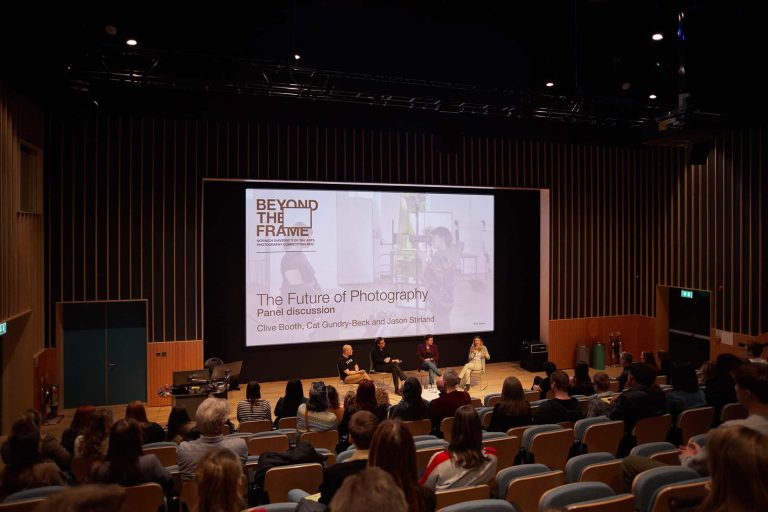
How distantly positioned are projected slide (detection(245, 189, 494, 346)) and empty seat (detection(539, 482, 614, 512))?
8.03 metres

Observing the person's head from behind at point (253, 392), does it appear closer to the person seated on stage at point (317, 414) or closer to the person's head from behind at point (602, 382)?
the person seated on stage at point (317, 414)

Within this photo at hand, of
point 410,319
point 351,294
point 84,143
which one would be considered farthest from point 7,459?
point 410,319

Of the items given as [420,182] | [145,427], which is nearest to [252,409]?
[145,427]

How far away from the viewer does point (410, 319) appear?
452 inches

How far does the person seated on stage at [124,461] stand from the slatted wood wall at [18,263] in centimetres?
421

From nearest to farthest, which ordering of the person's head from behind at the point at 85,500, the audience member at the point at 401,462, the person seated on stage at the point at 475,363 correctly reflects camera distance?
the person's head from behind at the point at 85,500
the audience member at the point at 401,462
the person seated on stage at the point at 475,363

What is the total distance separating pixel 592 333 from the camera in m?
12.6

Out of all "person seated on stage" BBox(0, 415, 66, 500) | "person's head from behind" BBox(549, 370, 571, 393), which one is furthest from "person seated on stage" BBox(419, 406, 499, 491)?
"person seated on stage" BBox(0, 415, 66, 500)

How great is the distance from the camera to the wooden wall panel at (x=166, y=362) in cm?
960

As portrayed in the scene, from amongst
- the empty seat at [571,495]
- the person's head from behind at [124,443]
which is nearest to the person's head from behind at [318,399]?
the person's head from behind at [124,443]

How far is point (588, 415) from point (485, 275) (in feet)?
21.7

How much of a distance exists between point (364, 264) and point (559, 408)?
6.16 m

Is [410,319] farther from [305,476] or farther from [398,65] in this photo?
[305,476]

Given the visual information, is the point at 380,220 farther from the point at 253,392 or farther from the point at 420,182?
the point at 253,392
